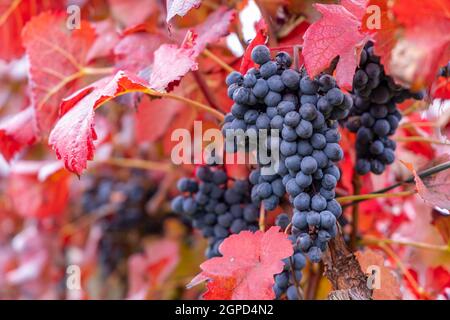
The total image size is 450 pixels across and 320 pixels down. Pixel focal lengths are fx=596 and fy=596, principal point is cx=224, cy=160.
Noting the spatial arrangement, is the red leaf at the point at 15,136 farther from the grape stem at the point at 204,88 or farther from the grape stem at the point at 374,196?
the grape stem at the point at 374,196

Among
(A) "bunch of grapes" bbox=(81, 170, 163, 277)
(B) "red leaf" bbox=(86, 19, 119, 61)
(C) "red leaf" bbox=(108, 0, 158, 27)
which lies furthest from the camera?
(A) "bunch of grapes" bbox=(81, 170, 163, 277)

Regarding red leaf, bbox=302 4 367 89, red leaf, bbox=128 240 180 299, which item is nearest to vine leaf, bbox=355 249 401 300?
red leaf, bbox=302 4 367 89

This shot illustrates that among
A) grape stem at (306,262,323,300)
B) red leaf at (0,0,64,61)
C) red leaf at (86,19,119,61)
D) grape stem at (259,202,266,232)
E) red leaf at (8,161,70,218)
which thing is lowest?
grape stem at (306,262,323,300)

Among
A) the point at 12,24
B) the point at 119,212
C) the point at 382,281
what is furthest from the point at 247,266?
the point at 119,212

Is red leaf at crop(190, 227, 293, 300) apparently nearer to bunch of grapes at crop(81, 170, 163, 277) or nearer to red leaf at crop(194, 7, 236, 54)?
red leaf at crop(194, 7, 236, 54)

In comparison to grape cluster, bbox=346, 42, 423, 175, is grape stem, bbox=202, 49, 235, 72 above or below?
above

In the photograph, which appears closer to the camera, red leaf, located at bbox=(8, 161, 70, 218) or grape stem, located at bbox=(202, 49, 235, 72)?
grape stem, located at bbox=(202, 49, 235, 72)

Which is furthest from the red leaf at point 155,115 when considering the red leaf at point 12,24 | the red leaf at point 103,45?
the red leaf at point 12,24

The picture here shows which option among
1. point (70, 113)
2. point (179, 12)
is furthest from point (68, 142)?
point (179, 12)
